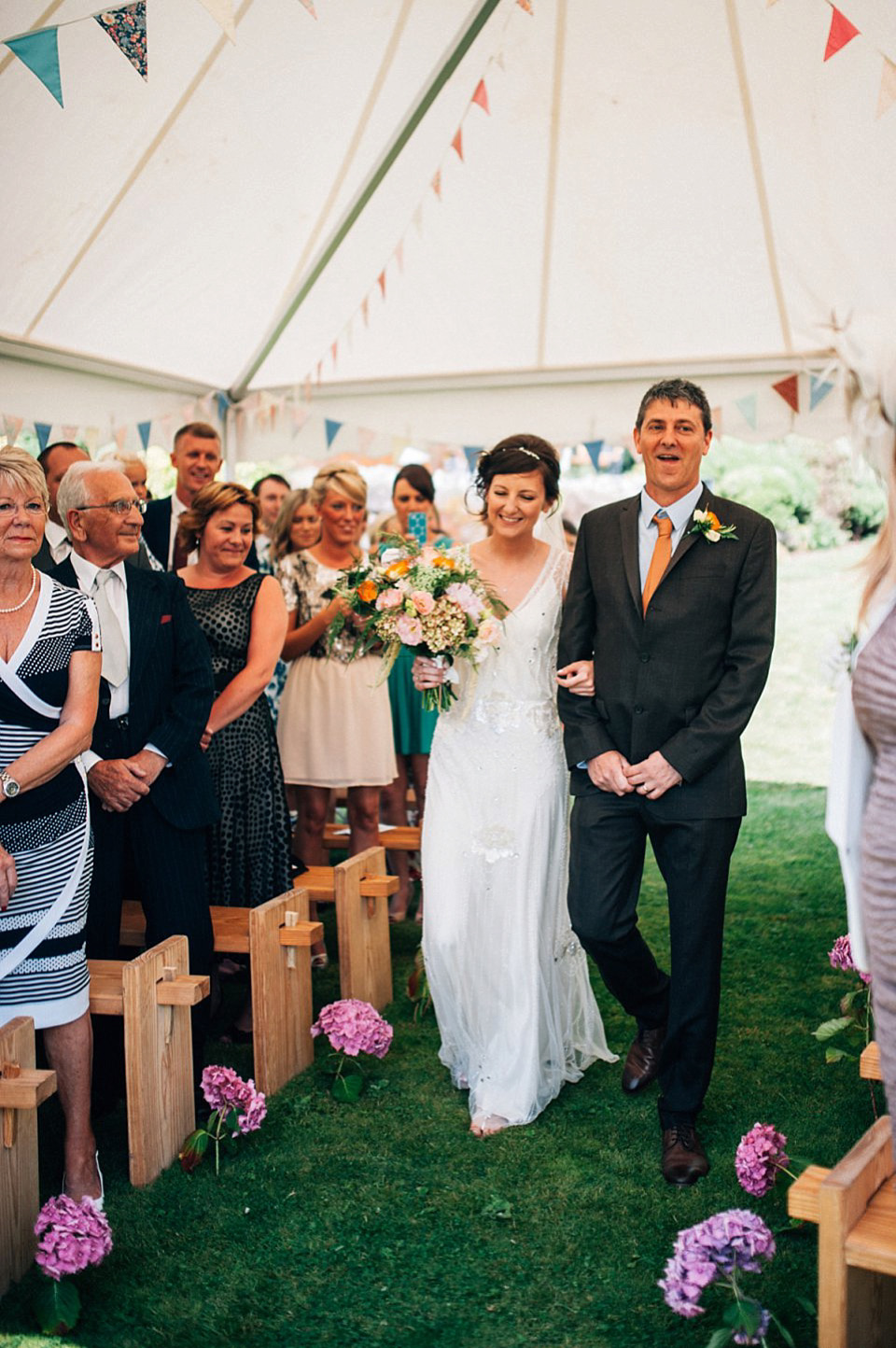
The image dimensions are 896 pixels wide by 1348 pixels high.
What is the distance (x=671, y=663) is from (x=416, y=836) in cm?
276

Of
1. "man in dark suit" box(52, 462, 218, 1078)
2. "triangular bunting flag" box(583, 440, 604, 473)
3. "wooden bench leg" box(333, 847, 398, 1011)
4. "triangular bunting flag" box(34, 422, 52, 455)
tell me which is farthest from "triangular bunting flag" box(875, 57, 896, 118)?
"triangular bunting flag" box(34, 422, 52, 455)

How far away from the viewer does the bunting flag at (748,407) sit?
7836 millimetres

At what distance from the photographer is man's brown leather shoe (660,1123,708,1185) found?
3371 millimetres

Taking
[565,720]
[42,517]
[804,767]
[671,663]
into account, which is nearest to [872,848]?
[671,663]

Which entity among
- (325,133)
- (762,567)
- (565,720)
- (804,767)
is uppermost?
(325,133)

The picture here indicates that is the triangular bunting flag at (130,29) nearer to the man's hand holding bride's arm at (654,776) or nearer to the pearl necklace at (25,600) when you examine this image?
the pearl necklace at (25,600)

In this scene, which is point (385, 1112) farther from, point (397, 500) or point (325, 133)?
point (325, 133)

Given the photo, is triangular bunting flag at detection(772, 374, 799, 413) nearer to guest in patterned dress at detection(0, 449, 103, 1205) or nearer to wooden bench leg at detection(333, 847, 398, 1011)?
wooden bench leg at detection(333, 847, 398, 1011)

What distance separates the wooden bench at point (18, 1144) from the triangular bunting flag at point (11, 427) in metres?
4.35

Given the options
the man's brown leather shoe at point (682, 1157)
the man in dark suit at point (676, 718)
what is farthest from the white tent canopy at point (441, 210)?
the man's brown leather shoe at point (682, 1157)

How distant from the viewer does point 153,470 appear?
1260 cm

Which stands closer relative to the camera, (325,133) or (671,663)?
(671,663)

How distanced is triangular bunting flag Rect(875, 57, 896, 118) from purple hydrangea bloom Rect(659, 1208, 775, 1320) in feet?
16.7

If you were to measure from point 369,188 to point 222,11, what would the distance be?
2.73m
